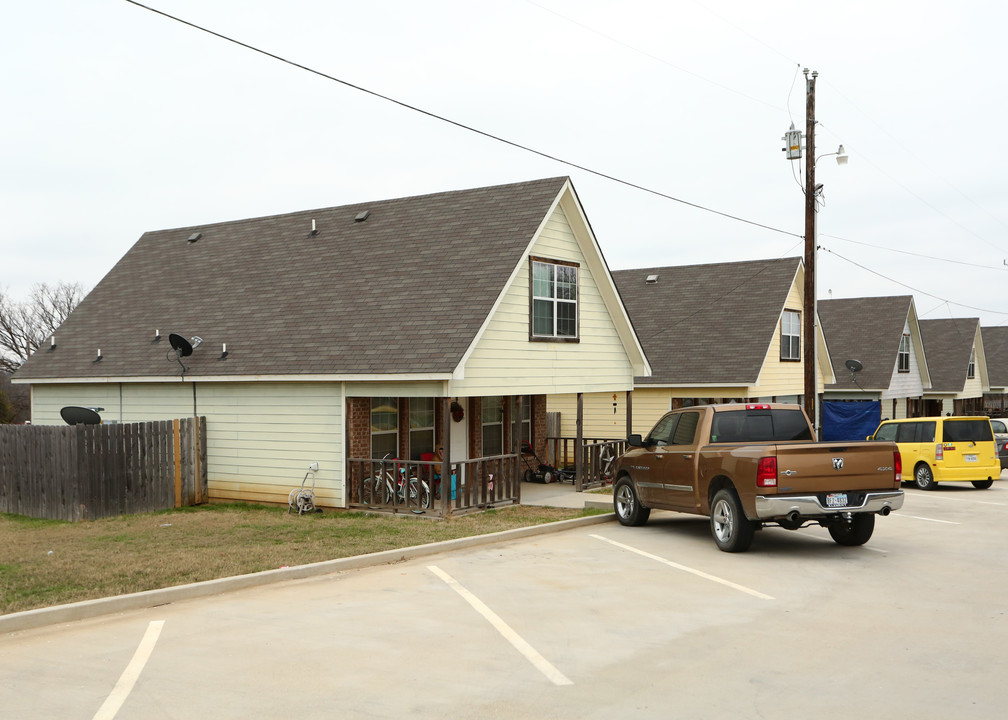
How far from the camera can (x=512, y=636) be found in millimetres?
8211

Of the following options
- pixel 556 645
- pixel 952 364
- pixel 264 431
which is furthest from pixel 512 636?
pixel 952 364

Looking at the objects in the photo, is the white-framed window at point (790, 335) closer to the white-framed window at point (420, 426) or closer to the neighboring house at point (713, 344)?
the neighboring house at point (713, 344)

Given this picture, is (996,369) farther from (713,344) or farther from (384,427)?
(384,427)

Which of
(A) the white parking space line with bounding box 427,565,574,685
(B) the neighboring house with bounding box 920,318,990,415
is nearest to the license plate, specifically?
(A) the white parking space line with bounding box 427,565,574,685

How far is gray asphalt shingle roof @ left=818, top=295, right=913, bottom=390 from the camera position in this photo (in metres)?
37.6

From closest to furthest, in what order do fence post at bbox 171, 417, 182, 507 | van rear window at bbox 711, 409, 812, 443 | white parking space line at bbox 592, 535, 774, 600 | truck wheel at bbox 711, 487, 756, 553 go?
white parking space line at bbox 592, 535, 774, 600, truck wheel at bbox 711, 487, 756, 553, van rear window at bbox 711, 409, 812, 443, fence post at bbox 171, 417, 182, 507

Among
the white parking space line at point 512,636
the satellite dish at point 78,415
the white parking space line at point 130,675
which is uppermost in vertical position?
the satellite dish at point 78,415

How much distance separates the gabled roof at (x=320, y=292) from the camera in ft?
57.4

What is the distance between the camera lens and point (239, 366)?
61.4ft

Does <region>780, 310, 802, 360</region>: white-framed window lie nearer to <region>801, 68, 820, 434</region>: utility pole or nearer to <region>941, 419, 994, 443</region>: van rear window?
<region>801, 68, 820, 434</region>: utility pole

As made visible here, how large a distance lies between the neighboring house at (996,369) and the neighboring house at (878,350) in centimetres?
2189

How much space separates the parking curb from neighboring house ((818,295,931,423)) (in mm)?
26720

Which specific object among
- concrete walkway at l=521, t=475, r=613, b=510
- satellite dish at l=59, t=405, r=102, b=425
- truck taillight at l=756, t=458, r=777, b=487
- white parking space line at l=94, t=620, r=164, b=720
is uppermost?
satellite dish at l=59, t=405, r=102, b=425

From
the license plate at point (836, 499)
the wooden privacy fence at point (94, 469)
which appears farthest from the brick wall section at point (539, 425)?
the license plate at point (836, 499)
